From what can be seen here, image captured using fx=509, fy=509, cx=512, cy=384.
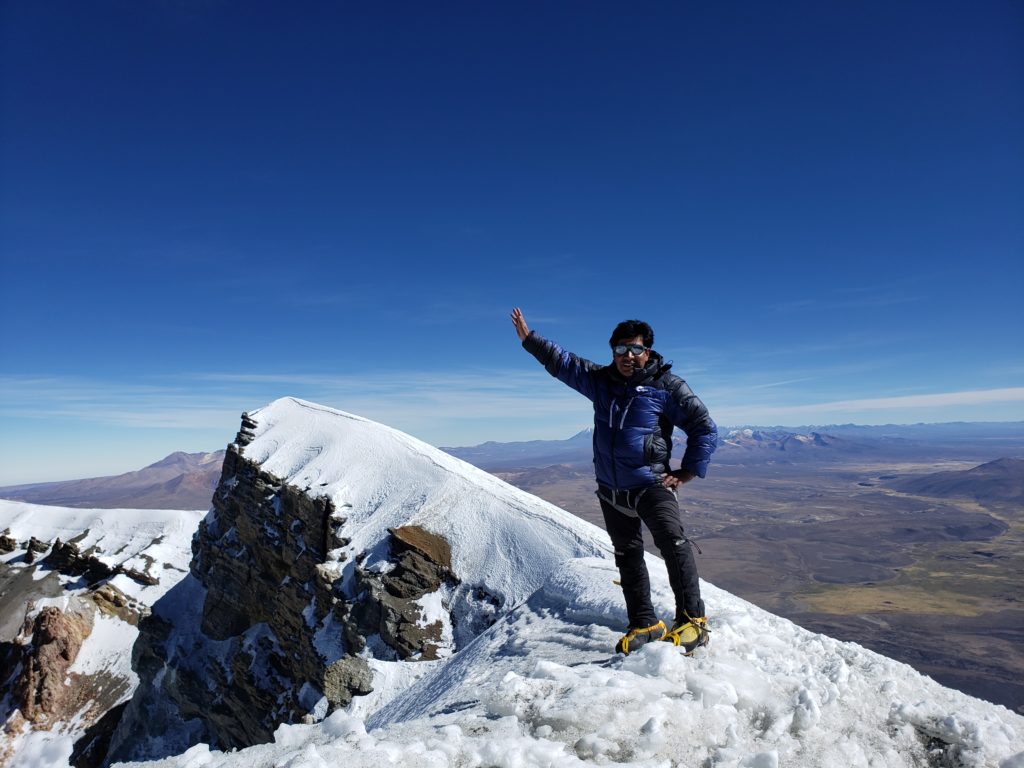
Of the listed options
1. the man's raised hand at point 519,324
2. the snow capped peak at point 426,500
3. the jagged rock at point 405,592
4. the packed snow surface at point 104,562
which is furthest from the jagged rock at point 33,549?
the man's raised hand at point 519,324

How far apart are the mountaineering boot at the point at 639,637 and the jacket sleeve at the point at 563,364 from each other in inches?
119

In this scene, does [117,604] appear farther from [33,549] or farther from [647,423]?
[647,423]

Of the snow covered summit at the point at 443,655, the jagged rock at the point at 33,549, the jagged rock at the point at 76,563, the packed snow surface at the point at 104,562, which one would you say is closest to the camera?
the snow covered summit at the point at 443,655

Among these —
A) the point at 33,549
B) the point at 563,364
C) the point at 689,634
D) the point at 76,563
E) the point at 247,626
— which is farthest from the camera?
the point at 33,549

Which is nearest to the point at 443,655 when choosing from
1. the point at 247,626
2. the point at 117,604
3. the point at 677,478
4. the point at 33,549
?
the point at 677,478

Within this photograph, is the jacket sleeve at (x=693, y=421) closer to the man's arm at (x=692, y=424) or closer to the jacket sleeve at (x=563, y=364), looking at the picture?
the man's arm at (x=692, y=424)

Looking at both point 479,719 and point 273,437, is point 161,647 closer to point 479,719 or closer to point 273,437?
point 273,437

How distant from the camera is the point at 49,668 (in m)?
45.3

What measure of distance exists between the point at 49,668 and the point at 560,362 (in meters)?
62.2

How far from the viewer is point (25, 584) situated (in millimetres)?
60094

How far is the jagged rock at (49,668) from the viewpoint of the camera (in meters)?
43.2

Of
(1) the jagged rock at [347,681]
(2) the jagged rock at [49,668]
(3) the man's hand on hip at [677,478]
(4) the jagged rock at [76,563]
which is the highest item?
(3) the man's hand on hip at [677,478]

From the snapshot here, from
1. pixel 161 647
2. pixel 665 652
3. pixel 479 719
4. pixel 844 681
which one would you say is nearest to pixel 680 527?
pixel 665 652

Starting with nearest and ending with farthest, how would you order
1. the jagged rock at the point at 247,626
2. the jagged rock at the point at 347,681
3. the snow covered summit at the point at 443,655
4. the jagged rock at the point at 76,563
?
the snow covered summit at the point at 443,655, the jagged rock at the point at 347,681, the jagged rock at the point at 247,626, the jagged rock at the point at 76,563
